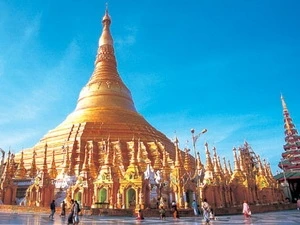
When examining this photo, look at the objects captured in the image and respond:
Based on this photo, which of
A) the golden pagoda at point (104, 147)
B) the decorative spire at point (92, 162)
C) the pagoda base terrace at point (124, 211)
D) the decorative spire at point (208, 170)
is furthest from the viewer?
the decorative spire at point (92, 162)

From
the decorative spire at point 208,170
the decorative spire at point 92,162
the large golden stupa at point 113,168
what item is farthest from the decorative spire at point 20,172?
the decorative spire at point 208,170

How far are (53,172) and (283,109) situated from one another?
51.3 metres

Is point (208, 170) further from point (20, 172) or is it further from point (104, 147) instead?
point (20, 172)

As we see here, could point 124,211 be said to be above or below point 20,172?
below

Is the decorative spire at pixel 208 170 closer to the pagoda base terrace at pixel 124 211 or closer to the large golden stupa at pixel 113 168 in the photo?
the large golden stupa at pixel 113 168

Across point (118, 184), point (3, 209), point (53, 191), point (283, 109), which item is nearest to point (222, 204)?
point (118, 184)

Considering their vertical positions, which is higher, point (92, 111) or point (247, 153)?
point (92, 111)

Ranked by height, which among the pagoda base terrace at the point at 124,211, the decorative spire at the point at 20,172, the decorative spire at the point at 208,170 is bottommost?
the pagoda base terrace at the point at 124,211

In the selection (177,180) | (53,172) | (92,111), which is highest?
(92,111)

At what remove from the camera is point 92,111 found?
168 feet

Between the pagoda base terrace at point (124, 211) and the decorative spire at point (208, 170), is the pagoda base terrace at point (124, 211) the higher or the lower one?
the lower one

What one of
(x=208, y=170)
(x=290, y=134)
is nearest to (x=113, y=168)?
(x=208, y=170)

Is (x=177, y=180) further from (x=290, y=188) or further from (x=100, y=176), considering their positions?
(x=290, y=188)

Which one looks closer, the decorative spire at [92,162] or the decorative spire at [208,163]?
the decorative spire at [208,163]
